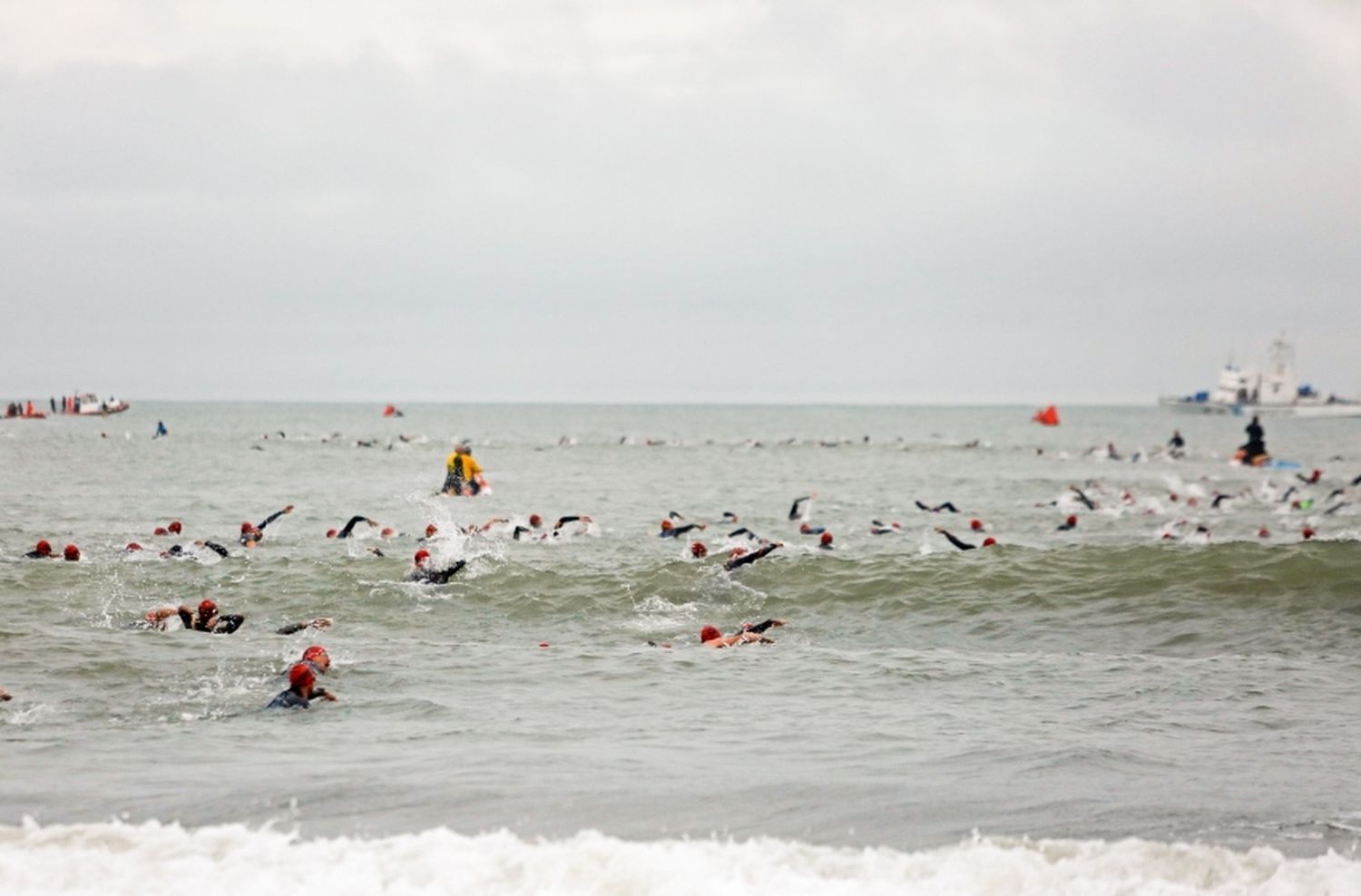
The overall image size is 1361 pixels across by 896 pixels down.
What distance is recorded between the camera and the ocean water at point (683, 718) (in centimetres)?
948

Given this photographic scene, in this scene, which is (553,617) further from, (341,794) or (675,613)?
(341,794)

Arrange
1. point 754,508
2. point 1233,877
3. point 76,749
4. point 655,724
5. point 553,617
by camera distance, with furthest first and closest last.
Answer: point 754,508
point 553,617
point 655,724
point 76,749
point 1233,877

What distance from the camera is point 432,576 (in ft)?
73.4

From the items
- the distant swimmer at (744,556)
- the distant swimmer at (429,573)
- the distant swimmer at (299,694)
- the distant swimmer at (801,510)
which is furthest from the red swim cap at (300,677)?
the distant swimmer at (801,510)

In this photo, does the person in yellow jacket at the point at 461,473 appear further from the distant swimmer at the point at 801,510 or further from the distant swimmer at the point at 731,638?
the distant swimmer at the point at 731,638

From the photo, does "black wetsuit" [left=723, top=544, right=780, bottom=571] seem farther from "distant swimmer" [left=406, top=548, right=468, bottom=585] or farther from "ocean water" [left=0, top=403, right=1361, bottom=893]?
"distant swimmer" [left=406, top=548, right=468, bottom=585]

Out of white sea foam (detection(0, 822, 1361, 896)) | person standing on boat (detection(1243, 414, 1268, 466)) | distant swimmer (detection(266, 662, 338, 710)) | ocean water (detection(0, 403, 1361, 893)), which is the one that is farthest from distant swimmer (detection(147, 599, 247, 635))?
person standing on boat (detection(1243, 414, 1268, 466))

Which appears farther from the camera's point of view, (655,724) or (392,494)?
(392,494)

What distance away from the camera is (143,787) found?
11.0 metres

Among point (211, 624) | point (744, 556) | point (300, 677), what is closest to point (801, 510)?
point (744, 556)

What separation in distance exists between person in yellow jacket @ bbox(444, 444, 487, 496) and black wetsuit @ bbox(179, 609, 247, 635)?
18180 millimetres

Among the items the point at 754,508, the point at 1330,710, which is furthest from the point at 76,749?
the point at 754,508

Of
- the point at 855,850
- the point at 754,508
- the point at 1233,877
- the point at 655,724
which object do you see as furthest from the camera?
the point at 754,508

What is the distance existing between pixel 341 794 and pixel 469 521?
77.9 ft
